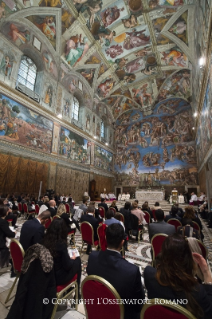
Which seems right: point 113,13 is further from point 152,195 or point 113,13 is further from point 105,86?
point 152,195

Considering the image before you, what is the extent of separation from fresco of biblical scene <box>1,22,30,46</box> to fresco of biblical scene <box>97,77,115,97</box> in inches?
390

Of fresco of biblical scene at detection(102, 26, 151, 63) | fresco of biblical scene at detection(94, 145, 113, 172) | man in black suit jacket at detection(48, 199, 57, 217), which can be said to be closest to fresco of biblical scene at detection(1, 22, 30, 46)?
fresco of biblical scene at detection(102, 26, 151, 63)

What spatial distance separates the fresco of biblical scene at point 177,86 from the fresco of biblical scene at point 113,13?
9.29 metres

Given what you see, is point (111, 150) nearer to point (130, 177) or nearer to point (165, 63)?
point (130, 177)

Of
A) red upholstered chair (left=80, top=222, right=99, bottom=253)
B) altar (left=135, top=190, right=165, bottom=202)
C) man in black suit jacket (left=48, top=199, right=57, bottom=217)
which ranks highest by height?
altar (left=135, top=190, right=165, bottom=202)

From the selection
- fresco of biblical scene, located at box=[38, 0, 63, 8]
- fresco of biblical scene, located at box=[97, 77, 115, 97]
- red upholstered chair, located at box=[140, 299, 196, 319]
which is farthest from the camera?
fresco of biblical scene, located at box=[97, 77, 115, 97]

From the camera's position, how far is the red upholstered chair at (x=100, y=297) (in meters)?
1.25

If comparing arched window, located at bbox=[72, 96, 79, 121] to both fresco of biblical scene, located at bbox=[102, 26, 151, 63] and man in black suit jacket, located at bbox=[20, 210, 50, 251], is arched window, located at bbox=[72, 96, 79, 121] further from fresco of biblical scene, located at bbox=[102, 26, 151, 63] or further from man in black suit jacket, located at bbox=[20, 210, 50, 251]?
man in black suit jacket, located at bbox=[20, 210, 50, 251]

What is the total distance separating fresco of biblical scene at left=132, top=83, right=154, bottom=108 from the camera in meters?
22.5

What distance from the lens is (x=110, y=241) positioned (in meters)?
1.74

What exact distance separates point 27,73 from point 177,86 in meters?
17.9

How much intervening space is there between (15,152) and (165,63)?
1859 cm

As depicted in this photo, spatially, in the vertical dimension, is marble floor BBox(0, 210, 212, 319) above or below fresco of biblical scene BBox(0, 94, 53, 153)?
below

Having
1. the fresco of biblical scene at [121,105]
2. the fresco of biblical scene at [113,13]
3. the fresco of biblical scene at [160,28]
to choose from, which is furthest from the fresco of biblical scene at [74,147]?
the fresco of biblical scene at [160,28]
